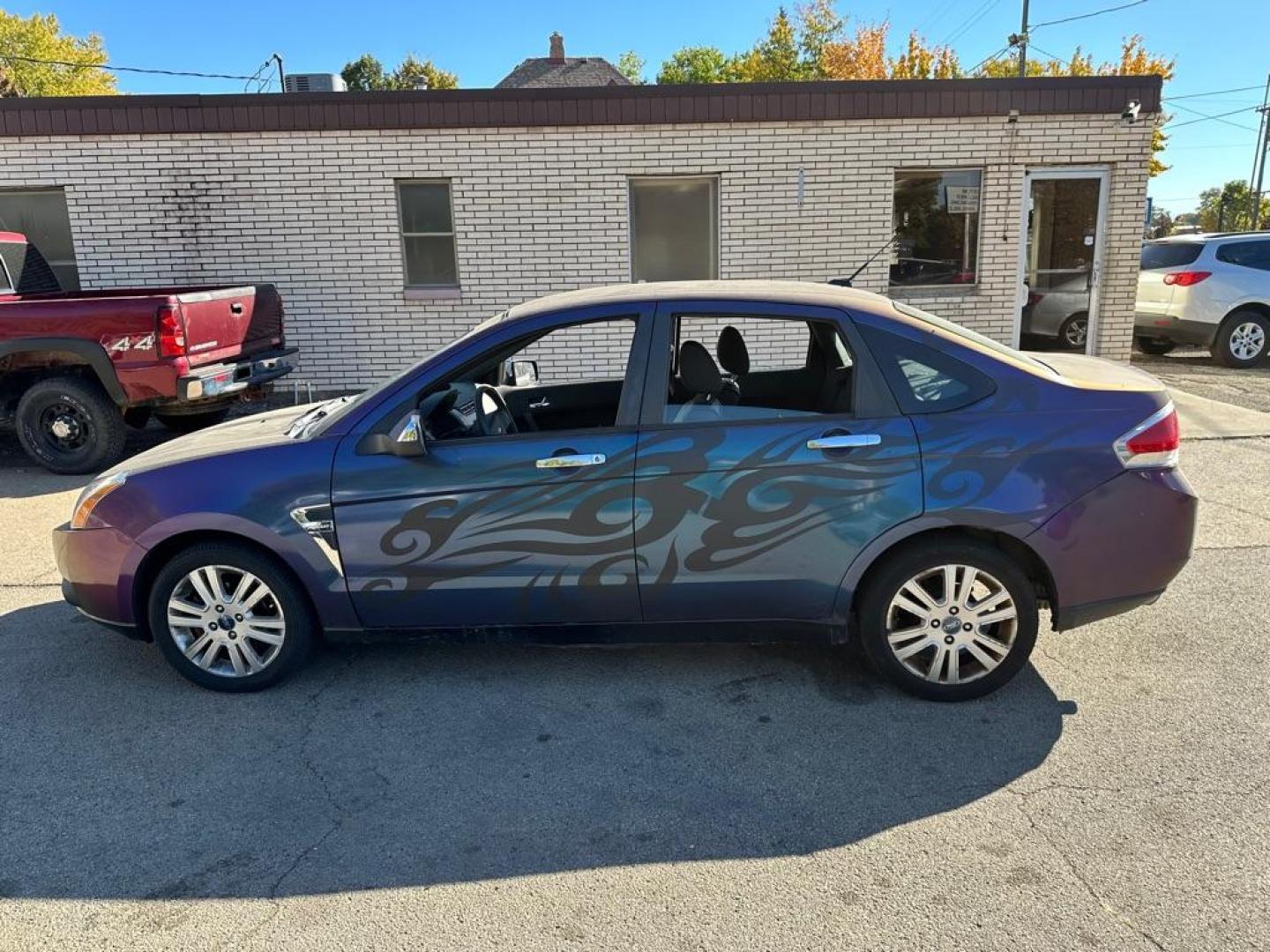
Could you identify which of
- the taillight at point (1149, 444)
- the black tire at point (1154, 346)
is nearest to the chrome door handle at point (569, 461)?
the taillight at point (1149, 444)

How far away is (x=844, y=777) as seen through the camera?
331 centimetres

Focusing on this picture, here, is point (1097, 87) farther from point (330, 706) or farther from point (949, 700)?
point (330, 706)

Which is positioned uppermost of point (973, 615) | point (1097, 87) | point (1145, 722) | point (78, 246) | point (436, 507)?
point (1097, 87)

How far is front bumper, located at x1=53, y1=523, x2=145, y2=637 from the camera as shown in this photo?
3904 millimetres

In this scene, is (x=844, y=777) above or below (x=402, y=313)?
below

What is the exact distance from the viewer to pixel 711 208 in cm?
1077

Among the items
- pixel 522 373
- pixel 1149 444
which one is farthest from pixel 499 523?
pixel 1149 444

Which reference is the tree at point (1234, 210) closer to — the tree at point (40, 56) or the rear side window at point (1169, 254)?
the rear side window at point (1169, 254)

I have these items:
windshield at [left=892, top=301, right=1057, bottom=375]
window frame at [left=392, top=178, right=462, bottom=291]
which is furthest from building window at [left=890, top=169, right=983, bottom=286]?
windshield at [left=892, top=301, right=1057, bottom=375]

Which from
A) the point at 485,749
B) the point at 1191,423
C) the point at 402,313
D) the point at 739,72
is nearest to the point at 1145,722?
the point at 485,749

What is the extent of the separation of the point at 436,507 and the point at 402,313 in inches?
296

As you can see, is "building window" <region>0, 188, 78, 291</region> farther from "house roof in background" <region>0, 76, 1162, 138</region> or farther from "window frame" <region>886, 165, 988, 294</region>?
"window frame" <region>886, 165, 988, 294</region>

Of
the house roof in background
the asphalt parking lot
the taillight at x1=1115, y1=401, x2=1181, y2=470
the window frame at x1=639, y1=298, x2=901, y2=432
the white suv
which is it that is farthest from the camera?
the white suv

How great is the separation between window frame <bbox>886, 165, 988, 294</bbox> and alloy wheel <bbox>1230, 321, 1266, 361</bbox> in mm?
4463
